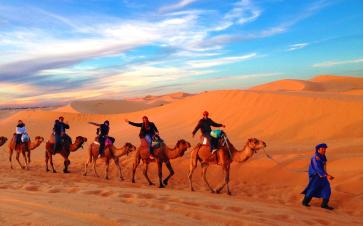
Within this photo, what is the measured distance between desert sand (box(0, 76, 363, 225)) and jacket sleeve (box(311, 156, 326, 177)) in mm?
803

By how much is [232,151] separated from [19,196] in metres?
6.06

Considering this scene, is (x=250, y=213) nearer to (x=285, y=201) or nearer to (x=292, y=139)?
(x=285, y=201)

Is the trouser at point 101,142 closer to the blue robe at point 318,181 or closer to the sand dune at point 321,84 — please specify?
the blue robe at point 318,181

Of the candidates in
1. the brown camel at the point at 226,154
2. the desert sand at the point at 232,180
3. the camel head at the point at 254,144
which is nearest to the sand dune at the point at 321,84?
the desert sand at the point at 232,180

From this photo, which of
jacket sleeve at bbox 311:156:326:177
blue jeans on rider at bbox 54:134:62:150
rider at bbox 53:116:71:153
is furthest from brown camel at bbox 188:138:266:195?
blue jeans on rider at bbox 54:134:62:150

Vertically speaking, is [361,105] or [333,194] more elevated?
[361,105]

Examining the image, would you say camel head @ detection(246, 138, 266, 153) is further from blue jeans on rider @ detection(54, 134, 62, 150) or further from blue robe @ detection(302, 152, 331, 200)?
blue jeans on rider @ detection(54, 134, 62, 150)

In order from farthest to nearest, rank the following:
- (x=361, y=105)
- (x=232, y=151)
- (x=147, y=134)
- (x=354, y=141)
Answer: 1. (x=361, y=105)
2. (x=354, y=141)
3. (x=147, y=134)
4. (x=232, y=151)

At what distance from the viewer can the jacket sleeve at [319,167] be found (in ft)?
29.8

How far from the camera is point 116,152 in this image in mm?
14930

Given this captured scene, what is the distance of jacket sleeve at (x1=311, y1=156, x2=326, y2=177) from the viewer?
29.8 ft

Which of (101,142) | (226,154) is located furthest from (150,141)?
(101,142)

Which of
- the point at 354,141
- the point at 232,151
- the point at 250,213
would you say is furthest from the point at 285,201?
the point at 354,141

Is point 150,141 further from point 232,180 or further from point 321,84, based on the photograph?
point 321,84
